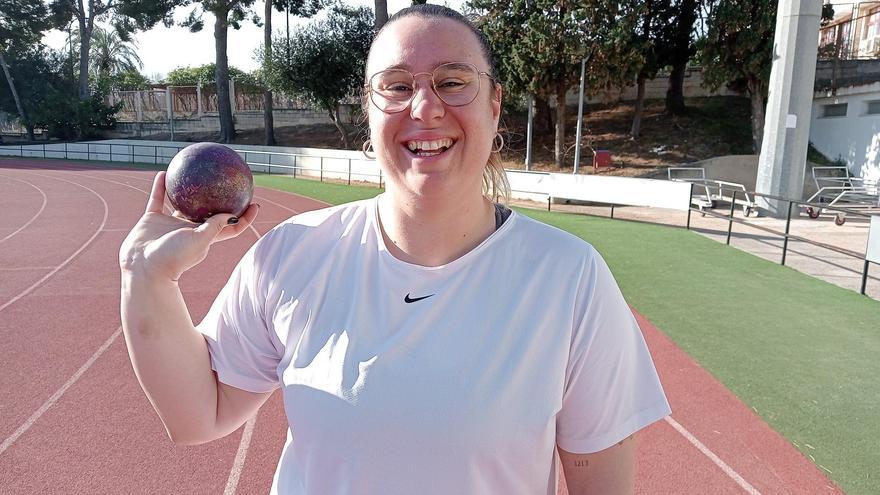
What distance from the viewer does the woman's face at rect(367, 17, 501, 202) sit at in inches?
58.1

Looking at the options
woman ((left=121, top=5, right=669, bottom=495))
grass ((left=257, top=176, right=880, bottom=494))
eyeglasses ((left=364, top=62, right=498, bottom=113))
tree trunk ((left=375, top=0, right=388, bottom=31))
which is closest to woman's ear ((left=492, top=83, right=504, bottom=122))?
woman ((left=121, top=5, right=669, bottom=495))

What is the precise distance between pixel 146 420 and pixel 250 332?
151 inches

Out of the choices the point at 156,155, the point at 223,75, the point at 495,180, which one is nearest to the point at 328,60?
the point at 223,75

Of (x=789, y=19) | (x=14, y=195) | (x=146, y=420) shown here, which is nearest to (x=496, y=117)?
(x=146, y=420)

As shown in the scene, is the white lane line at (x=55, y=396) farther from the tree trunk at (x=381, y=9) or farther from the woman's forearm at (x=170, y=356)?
the tree trunk at (x=381, y=9)

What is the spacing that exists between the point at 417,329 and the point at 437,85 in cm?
58

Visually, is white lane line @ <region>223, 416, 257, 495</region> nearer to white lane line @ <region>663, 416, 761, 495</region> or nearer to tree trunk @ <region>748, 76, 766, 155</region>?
white lane line @ <region>663, 416, 761, 495</region>

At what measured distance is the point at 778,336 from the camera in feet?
21.6

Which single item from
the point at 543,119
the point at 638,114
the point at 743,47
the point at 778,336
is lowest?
the point at 778,336

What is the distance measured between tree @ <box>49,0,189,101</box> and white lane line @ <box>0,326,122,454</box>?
109ft

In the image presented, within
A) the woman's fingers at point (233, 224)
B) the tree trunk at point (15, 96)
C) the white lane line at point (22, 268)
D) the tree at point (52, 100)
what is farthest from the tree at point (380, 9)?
the tree trunk at point (15, 96)

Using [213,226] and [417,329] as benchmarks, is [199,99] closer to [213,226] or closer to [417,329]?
[213,226]

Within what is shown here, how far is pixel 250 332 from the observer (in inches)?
61.8

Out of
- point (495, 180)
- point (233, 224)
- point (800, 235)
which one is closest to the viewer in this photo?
point (233, 224)
